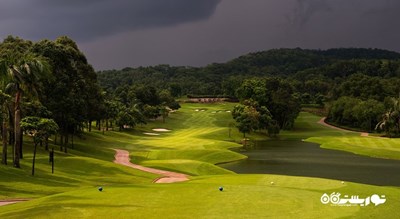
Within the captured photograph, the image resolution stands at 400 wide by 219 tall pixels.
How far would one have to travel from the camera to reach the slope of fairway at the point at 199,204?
19484 mm

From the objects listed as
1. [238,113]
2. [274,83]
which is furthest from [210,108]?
[238,113]

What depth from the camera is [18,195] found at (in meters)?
29.1

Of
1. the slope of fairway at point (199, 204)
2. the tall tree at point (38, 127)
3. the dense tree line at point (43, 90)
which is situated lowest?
the slope of fairway at point (199, 204)

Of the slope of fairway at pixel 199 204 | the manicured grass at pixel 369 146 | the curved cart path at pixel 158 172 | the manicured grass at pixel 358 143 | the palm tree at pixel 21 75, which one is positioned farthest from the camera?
the manicured grass at pixel 358 143

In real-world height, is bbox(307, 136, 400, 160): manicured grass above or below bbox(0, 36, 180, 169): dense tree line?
below

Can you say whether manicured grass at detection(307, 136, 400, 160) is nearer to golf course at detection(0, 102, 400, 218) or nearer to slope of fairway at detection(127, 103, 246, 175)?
golf course at detection(0, 102, 400, 218)

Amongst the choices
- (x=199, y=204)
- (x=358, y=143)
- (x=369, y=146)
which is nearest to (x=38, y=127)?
(x=199, y=204)

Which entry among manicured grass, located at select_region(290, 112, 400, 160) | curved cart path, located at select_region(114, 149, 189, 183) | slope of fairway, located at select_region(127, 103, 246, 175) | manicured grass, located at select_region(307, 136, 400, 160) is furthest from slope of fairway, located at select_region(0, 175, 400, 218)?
manicured grass, located at select_region(290, 112, 400, 160)

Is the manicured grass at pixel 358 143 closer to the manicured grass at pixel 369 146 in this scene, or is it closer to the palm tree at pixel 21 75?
the manicured grass at pixel 369 146

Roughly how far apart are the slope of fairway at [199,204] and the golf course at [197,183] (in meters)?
0.05

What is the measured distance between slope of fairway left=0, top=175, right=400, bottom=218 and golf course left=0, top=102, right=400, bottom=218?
0.17 feet

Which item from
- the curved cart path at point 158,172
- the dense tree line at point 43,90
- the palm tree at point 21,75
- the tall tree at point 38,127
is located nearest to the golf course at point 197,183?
the curved cart path at point 158,172

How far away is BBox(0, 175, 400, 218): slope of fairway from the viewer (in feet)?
63.9

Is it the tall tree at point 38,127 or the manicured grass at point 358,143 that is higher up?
the tall tree at point 38,127
